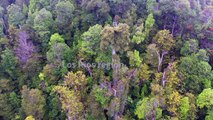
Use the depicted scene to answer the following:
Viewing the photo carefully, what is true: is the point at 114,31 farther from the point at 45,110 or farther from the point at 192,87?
the point at 45,110

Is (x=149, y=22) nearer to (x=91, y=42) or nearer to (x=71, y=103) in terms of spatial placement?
(x=91, y=42)

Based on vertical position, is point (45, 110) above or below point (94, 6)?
below

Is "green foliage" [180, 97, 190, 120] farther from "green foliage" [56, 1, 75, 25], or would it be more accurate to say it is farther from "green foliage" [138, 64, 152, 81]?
"green foliage" [56, 1, 75, 25]

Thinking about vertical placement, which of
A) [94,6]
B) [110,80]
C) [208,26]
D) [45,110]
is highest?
[94,6]

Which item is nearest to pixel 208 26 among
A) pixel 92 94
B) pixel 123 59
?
pixel 123 59

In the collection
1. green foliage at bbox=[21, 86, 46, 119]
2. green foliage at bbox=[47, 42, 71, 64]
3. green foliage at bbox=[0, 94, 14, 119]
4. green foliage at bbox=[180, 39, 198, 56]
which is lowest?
green foliage at bbox=[0, 94, 14, 119]

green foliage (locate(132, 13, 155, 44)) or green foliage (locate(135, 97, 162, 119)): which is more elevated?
green foliage (locate(132, 13, 155, 44))

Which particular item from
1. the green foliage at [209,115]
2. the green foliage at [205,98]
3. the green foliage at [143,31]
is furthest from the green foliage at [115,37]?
the green foliage at [209,115]

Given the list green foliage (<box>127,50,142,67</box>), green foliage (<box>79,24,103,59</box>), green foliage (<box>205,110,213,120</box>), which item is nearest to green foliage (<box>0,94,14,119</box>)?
green foliage (<box>79,24,103,59</box>)
